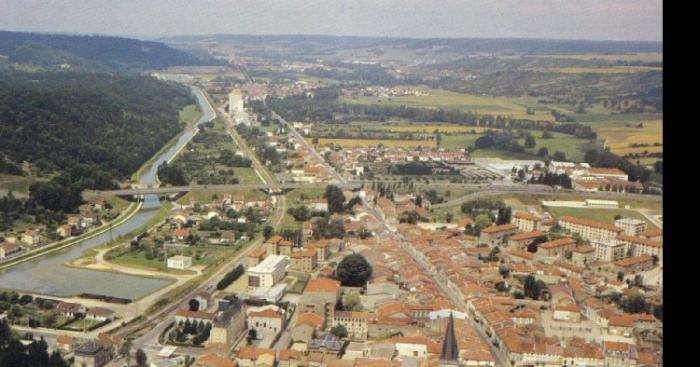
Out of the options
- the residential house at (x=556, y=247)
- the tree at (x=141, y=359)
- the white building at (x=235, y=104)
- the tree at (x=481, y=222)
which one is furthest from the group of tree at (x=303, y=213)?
the white building at (x=235, y=104)

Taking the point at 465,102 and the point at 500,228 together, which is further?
the point at 465,102

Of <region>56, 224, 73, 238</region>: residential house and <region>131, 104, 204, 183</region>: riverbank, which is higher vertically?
<region>131, 104, 204, 183</region>: riverbank

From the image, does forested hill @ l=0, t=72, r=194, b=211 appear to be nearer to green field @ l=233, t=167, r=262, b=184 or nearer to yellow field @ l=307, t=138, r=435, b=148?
green field @ l=233, t=167, r=262, b=184

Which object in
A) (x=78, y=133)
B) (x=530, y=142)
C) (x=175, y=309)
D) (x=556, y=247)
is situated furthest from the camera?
(x=530, y=142)

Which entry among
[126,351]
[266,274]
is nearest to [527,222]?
[266,274]

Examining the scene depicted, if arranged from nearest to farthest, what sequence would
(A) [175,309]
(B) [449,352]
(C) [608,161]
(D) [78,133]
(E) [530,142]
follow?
(B) [449,352], (A) [175,309], (C) [608,161], (D) [78,133], (E) [530,142]

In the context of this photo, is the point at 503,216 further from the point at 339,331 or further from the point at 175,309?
the point at 175,309

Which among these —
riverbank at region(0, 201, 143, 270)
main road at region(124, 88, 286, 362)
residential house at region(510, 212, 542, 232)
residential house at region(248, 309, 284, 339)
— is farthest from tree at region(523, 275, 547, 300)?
riverbank at region(0, 201, 143, 270)
